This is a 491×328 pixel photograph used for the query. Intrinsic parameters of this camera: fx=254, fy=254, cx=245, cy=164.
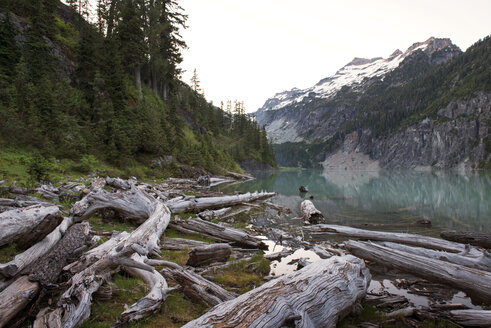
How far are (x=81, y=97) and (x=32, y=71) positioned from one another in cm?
531

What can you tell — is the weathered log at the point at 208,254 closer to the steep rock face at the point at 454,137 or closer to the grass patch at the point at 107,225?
the grass patch at the point at 107,225

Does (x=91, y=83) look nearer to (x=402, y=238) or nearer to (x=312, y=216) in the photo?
(x=312, y=216)

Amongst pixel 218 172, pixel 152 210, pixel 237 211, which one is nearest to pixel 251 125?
pixel 218 172

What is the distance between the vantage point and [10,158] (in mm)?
16516

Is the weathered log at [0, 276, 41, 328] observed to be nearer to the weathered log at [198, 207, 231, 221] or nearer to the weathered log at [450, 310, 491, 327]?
the weathered log at [450, 310, 491, 327]

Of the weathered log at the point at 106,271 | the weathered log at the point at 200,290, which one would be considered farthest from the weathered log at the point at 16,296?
the weathered log at the point at 200,290

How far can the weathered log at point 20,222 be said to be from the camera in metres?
5.92

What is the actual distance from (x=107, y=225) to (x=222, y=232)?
15.9ft

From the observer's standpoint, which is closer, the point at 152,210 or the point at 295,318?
the point at 295,318

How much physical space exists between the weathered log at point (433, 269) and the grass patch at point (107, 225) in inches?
355

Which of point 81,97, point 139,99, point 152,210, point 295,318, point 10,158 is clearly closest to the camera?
point 295,318

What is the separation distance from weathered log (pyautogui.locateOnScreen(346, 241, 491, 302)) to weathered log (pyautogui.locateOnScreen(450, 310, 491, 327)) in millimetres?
1538

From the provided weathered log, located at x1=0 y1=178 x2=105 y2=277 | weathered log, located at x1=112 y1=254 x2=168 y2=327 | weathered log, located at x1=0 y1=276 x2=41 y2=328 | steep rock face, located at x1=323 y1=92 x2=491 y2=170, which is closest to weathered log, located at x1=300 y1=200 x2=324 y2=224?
weathered log, located at x1=112 y1=254 x2=168 y2=327

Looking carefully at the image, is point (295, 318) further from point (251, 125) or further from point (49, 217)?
point (251, 125)
